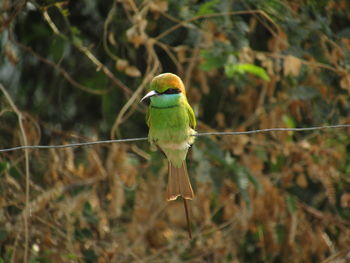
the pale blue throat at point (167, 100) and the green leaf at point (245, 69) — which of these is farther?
the green leaf at point (245, 69)

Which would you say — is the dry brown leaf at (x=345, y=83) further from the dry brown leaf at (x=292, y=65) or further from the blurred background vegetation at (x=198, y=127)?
the dry brown leaf at (x=292, y=65)

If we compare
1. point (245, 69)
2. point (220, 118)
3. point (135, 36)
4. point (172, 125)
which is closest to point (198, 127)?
point (220, 118)

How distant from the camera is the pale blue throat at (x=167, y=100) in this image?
3141 mm

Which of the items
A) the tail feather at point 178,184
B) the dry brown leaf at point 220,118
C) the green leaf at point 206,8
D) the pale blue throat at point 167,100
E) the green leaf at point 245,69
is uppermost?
the green leaf at point 206,8

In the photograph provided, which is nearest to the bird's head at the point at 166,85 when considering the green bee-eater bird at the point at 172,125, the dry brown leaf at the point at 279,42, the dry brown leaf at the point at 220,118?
the green bee-eater bird at the point at 172,125

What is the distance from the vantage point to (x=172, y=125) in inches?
124

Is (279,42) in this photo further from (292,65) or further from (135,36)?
(135,36)

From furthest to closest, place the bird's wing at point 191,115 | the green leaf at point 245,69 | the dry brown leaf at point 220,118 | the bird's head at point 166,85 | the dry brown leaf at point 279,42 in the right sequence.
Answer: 1. the dry brown leaf at point 220,118
2. the dry brown leaf at point 279,42
3. the green leaf at point 245,69
4. the bird's wing at point 191,115
5. the bird's head at point 166,85

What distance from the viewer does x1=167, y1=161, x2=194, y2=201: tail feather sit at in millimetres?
3097

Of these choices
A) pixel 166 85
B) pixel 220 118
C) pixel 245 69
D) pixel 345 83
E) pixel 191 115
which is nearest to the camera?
pixel 166 85

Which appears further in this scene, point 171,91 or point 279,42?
point 279,42

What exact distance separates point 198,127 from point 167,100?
1.06 metres

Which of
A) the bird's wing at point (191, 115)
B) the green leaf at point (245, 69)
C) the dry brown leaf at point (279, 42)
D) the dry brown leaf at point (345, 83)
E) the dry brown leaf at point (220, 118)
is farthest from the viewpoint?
the dry brown leaf at point (220, 118)

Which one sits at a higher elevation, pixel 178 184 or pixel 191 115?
pixel 191 115
